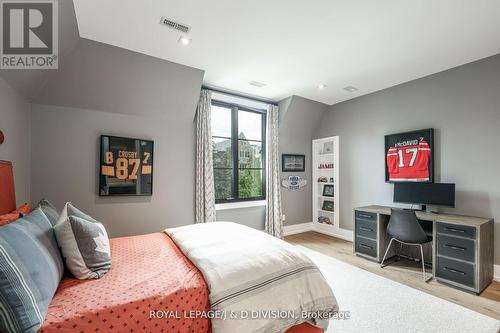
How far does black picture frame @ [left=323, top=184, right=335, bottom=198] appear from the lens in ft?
15.4

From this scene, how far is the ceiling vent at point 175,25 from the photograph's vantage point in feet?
6.90

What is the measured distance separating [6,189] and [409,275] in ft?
14.3

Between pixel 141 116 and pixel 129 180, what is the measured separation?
91 cm

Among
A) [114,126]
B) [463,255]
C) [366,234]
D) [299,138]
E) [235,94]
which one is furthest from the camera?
[299,138]

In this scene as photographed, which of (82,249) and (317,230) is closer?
(82,249)

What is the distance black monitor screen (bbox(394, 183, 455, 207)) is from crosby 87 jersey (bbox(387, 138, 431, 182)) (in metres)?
0.21

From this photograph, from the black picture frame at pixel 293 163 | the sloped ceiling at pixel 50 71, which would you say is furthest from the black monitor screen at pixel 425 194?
the sloped ceiling at pixel 50 71

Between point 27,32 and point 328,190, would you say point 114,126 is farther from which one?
point 328,190

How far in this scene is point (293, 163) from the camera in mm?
4762

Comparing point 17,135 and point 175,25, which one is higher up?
point 175,25

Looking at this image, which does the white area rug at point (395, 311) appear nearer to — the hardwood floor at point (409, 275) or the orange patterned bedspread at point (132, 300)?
the hardwood floor at point (409, 275)

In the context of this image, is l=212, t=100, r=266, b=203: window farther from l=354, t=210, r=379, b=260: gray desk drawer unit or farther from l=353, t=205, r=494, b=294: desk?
l=353, t=205, r=494, b=294: desk

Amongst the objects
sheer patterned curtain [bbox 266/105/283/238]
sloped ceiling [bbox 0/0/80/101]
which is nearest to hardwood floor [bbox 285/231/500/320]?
sheer patterned curtain [bbox 266/105/283/238]

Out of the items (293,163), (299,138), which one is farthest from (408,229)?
(299,138)
